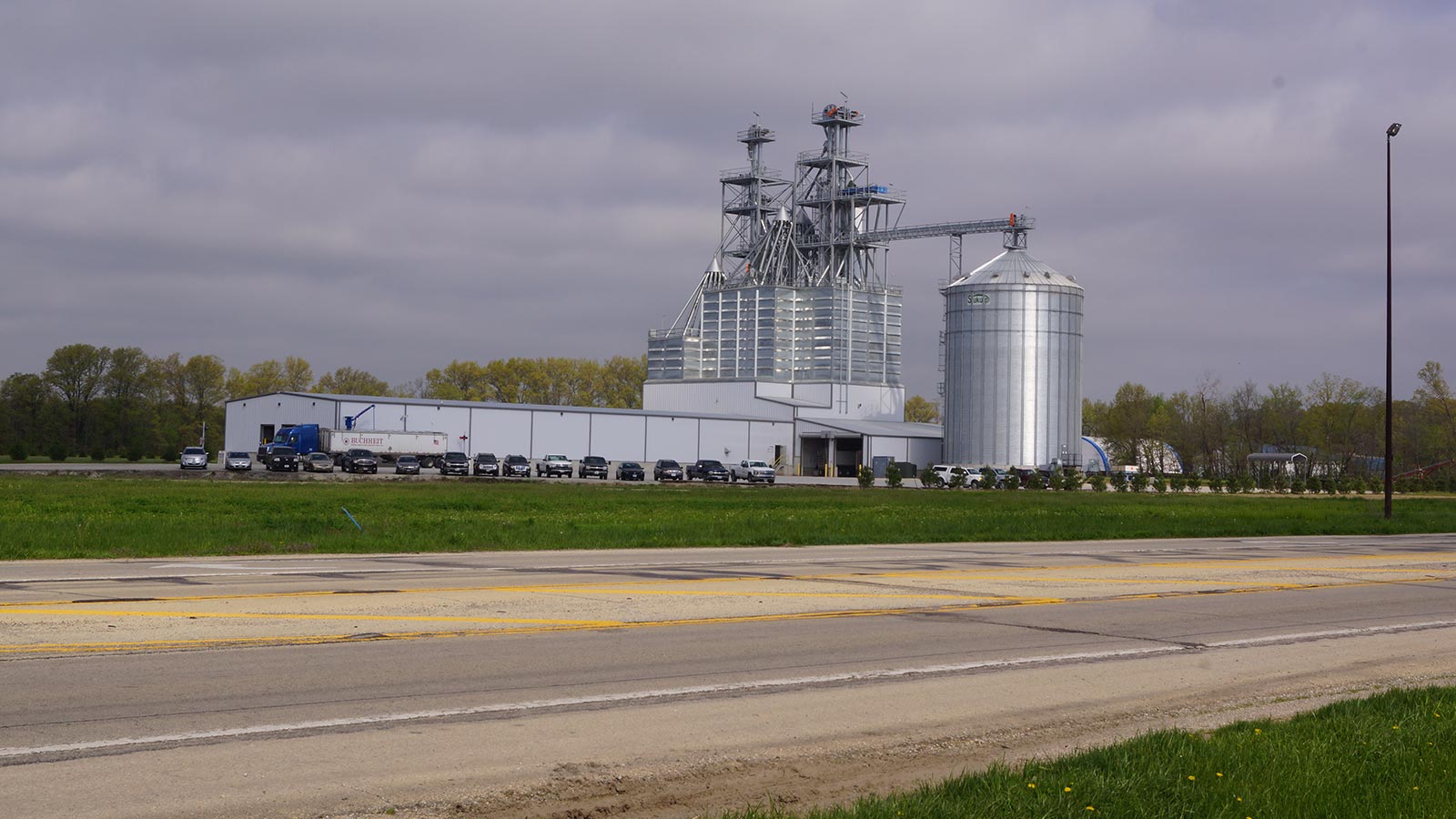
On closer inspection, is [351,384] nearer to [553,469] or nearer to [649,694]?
[553,469]

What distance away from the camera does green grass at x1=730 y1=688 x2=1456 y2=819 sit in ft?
22.4

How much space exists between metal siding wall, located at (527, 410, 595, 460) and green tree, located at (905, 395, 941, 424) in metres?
105

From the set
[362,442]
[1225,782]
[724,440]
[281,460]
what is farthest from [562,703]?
[724,440]

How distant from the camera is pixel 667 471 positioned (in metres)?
84.5

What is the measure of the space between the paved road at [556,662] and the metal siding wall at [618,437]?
72.2 meters

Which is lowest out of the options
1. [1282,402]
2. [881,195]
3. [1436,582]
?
[1436,582]

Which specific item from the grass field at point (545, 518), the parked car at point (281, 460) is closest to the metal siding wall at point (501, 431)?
the parked car at point (281, 460)

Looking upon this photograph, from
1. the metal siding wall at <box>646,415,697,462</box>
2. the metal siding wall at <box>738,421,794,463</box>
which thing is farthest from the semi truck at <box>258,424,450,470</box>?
the metal siding wall at <box>738,421,794,463</box>

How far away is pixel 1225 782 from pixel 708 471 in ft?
248

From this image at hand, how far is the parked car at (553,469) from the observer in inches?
3206

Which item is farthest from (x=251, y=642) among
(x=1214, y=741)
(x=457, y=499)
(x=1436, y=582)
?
(x=457, y=499)

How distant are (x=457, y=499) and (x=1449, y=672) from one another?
36.4 m

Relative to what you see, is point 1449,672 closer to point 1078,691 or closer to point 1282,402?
point 1078,691

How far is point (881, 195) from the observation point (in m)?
109
